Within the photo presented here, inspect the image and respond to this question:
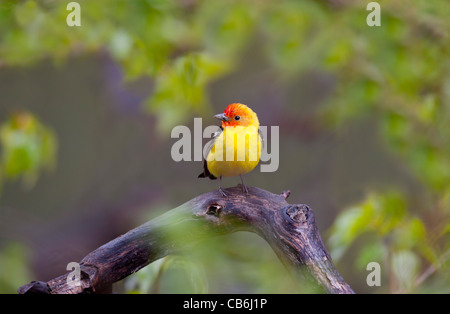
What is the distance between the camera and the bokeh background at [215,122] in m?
1.39

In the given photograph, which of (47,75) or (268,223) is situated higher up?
(47,75)

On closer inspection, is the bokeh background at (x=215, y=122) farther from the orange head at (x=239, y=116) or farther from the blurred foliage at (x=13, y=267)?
the orange head at (x=239, y=116)

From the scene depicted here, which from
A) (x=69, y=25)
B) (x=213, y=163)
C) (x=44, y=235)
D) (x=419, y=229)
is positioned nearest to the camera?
(x=213, y=163)

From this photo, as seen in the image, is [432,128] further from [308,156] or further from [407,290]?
[308,156]

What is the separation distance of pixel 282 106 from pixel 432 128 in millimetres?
892

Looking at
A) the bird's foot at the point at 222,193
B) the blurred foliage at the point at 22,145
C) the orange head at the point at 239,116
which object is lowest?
the bird's foot at the point at 222,193

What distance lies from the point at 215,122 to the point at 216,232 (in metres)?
1.18

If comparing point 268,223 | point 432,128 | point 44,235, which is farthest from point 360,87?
point 44,235

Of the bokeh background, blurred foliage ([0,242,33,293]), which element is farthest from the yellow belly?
blurred foliage ([0,242,33,293])

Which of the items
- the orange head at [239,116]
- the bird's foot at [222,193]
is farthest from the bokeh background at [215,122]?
the orange head at [239,116]

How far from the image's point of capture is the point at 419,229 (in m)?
1.27

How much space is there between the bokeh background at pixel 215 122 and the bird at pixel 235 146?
18 centimetres

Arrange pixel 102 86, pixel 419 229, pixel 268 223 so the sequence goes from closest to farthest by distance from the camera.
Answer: pixel 268 223 < pixel 419 229 < pixel 102 86

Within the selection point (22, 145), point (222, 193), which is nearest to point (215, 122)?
point (22, 145)
